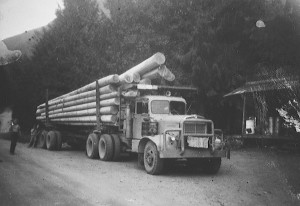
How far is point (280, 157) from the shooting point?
49.8ft

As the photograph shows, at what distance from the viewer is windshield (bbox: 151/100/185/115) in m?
12.0

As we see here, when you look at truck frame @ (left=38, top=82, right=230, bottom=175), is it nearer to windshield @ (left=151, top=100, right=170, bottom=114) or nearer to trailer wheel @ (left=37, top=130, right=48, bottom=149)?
windshield @ (left=151, top=100, right=170, bottom=114)

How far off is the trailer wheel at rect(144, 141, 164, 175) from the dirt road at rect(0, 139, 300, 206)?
0.28m

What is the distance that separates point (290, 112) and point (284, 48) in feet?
29.3

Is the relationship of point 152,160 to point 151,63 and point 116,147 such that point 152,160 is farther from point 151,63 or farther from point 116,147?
point 151,63

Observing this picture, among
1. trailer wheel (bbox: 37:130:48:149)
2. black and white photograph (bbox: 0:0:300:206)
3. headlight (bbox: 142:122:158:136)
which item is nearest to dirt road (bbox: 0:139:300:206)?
black and white photograph (bbox: 0:0:300:206)

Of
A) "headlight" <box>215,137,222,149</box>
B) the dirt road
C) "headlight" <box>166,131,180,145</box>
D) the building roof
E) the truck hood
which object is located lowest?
the dirt road

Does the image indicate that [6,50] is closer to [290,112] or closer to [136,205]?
[136,205]

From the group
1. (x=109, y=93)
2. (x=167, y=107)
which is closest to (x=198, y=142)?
(x=167, y=107)

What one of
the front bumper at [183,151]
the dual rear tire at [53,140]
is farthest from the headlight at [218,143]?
the dual rear tire at [53,140]

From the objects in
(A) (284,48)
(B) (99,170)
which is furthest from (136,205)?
(A) (284,48)

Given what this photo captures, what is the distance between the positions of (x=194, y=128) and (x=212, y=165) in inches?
56.3

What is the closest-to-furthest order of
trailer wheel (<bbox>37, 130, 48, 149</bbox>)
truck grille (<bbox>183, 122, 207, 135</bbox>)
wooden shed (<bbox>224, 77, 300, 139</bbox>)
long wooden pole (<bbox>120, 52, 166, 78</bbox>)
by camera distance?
truck grille (<bbox>183, 122, 207, 135</bbox>) → long wooden pole (<bbox>120, 52, 166, 78</bbox>) → wooden shed (<bbox>224, 77, 300, 139</bbox>) → trailer wheel (<bbox>37, 130, 48, 149</bbox>)

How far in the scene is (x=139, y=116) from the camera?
12203 millimetres
